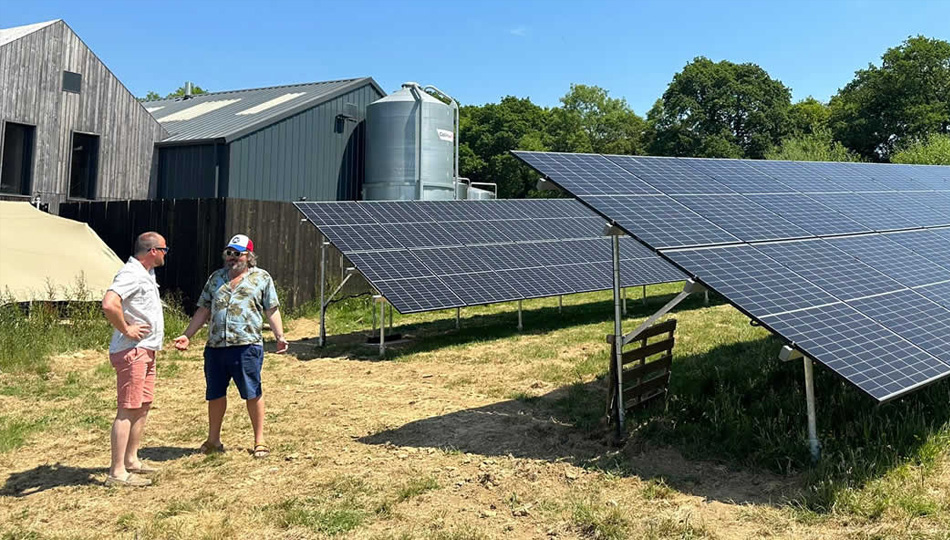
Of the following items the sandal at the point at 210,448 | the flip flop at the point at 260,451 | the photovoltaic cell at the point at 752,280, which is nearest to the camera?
the photovoltaic cell at the point at 752,280

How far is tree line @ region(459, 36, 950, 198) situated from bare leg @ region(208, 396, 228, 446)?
118 feet

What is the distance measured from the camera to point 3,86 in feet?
56.9

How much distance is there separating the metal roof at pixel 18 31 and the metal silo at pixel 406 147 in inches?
338

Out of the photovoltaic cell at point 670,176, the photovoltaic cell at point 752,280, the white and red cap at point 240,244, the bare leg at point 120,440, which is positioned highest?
the photovoltaic cell at point 670,176

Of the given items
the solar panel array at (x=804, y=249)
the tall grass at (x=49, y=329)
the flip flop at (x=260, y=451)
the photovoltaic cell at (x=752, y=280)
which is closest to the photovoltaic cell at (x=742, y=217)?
the solar panel array at (x=804, y=249)

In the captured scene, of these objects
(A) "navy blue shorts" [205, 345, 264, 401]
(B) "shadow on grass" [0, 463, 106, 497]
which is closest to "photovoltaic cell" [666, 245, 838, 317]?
(A) "navy blue shorts" [205, 345, 264, 401]

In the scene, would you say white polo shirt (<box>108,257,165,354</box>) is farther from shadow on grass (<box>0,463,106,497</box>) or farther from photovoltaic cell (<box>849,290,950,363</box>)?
photovoltaic cell (<box>849,290,950,363</box>)

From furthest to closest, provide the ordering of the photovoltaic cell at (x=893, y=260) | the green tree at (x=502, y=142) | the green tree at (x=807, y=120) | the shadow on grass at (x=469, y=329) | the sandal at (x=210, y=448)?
1. the green tree at (x=502, y=142)
2. the green tree at (x=807, y=120)
3. the shadow on grass at (x=469, y=329)
4. the photovoltaic cell at (x=893, y=260)
5. the sandal at (x=210, y=448)

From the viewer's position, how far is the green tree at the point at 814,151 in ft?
121

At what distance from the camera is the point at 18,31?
18.6m

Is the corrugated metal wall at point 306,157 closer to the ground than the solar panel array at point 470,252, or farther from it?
farther from it

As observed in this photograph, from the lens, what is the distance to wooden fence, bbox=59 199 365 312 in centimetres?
1397

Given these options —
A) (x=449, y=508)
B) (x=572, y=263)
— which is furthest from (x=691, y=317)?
(x=449, y=508)

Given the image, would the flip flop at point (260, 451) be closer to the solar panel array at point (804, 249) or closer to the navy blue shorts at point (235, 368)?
the navy blue shorts at point (235, 368)
